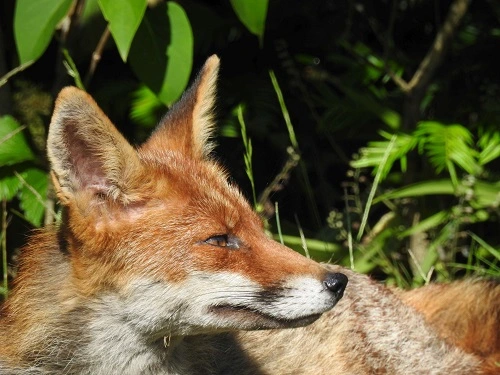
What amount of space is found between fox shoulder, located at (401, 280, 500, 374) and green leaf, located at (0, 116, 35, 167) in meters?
2.46

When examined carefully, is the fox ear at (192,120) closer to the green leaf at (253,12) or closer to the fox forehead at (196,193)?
the fox forehead at (196,193)

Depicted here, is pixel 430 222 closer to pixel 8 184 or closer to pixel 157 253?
pixel 8 184

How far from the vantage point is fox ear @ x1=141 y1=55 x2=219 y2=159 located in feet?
15.8

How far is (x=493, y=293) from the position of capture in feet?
19.9

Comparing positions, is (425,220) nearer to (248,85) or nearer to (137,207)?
(248,85)

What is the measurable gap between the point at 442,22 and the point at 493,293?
279cm

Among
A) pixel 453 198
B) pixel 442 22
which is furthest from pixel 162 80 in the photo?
pixel 442 22

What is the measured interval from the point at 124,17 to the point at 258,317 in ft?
5.44

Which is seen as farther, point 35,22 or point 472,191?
point 472,191

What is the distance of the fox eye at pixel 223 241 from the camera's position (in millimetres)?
4188

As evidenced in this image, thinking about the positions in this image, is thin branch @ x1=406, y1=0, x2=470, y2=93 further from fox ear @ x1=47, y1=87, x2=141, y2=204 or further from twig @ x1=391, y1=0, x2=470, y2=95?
fox ear @ x1=47, y1=87, x2=141, y2=204

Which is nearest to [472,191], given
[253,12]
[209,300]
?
[253,12]

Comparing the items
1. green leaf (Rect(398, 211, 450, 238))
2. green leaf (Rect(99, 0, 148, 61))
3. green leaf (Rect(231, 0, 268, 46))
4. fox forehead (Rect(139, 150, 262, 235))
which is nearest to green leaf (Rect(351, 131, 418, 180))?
green leaf (Rect(398, 211, 450, 238))

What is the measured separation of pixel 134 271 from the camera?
4129mm
